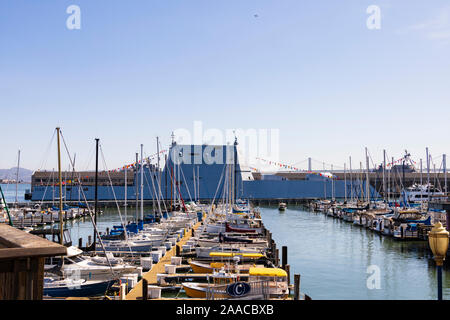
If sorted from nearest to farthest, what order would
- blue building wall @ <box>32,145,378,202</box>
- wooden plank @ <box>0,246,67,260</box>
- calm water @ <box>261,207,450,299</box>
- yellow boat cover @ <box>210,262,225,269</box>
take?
wooden plank @ <box>0,246,67,260</box> → calm water @ <box>261,207,450,299</box> → yellow boat cover @ <box>210,262,225,269</box> → blue building wall @ <box>32,145,378,202</box>

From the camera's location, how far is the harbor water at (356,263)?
2164 cm

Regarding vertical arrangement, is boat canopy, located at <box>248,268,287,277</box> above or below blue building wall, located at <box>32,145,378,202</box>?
below

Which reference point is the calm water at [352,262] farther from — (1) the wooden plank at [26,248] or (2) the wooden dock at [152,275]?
(1) the wooden plank at [26,248]

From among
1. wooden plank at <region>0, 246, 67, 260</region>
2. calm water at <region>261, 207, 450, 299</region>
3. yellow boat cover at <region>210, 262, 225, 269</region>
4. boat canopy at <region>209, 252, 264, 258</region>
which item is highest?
wooden plank at <region>0, 246, 67, 260</region>

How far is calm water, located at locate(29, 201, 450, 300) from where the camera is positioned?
21656 millimetres

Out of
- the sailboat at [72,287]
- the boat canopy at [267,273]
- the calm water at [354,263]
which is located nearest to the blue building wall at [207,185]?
the calm water at [354,263]

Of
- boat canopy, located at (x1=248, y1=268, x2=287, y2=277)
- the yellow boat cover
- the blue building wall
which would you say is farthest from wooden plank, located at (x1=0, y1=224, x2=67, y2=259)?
the blue building wall

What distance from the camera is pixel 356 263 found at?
28.8 meters

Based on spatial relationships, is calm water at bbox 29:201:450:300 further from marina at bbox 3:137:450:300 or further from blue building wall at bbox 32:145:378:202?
blue building wall at bbox 32:145:378:202

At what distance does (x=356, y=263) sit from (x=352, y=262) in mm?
324
